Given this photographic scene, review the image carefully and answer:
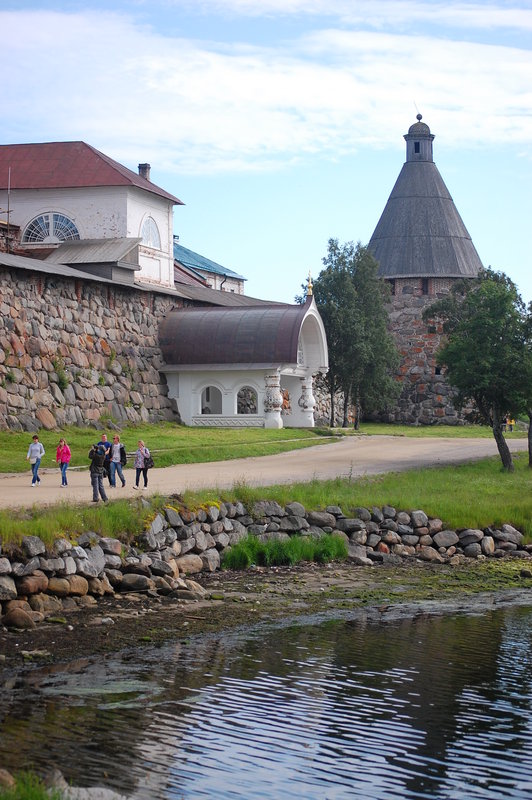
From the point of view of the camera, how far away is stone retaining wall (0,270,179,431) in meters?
35.2

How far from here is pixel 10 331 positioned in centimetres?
3531

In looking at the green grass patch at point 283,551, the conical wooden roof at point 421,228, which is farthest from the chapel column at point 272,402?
the green grass patch at point 283,551

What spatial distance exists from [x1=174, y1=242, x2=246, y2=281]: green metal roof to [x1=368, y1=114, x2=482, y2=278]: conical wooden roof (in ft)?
31.4

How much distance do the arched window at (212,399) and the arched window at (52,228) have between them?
8.06 m

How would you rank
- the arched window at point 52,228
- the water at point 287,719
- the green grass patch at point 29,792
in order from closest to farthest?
the green grass patch at point 29,792 < the water at point 287,719 < the arched window at point 52,228

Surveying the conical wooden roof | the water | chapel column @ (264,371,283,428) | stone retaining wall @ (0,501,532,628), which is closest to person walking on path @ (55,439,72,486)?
stone retaining wall @ (0,501,532,628)

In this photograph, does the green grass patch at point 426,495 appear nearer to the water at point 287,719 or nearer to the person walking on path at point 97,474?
the person walking on path at point 97,474

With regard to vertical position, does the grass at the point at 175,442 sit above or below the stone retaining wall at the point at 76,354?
below

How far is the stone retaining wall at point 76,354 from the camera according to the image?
115 ft

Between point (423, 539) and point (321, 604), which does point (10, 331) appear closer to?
point (423, 539)

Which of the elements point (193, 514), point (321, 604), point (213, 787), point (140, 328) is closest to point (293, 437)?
point (140, 328)

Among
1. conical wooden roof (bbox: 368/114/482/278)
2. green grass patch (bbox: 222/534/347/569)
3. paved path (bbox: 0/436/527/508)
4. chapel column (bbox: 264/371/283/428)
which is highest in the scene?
conical wooden roof (bbox: 368/114/482/278)

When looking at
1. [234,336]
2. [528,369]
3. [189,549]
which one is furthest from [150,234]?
[189,549]

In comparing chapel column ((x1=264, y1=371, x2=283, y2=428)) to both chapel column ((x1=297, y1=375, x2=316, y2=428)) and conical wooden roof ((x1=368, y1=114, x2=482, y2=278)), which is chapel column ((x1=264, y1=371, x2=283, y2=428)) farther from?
conical wooden roof ((x1=368, y1=114, x2=482, y2=278))
